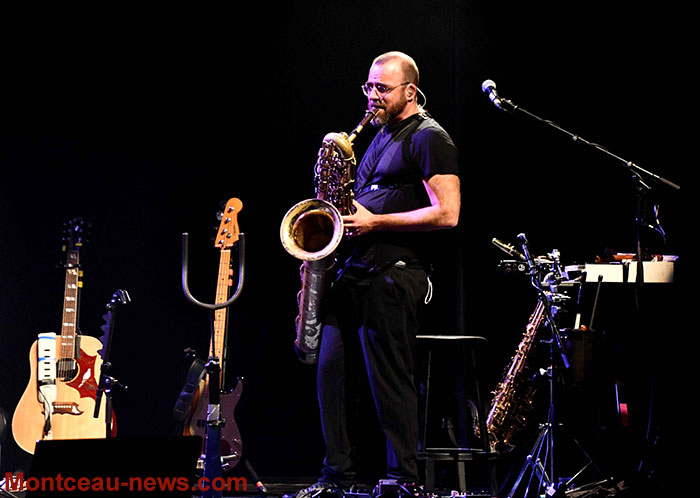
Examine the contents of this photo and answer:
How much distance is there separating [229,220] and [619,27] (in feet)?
8.84

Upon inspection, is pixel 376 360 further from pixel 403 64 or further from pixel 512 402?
pixel 512 402

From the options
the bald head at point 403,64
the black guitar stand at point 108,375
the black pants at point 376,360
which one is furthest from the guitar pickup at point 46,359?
the bald head at point 403,64

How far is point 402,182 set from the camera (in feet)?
12.0

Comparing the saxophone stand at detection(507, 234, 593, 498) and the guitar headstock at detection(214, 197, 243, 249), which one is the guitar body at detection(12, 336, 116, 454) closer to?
the guitar headstock at detection(214, 197, 243, 249)

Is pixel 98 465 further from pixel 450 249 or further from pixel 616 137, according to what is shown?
pixel 616 137

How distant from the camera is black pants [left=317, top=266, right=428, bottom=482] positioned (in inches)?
135

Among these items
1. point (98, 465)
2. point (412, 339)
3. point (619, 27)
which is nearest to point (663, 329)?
point (412, 339)

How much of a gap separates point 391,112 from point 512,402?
6.57ft

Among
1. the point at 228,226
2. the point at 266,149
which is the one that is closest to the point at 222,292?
the point at 228,226

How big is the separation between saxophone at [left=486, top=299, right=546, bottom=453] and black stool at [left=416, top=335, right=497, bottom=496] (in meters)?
Answer: 0.23

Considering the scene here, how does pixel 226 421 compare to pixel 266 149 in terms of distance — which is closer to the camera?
pixel 226 421

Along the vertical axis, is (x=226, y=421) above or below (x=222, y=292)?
below

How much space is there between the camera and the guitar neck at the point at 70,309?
14.4ft

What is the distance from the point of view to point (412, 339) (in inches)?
140
